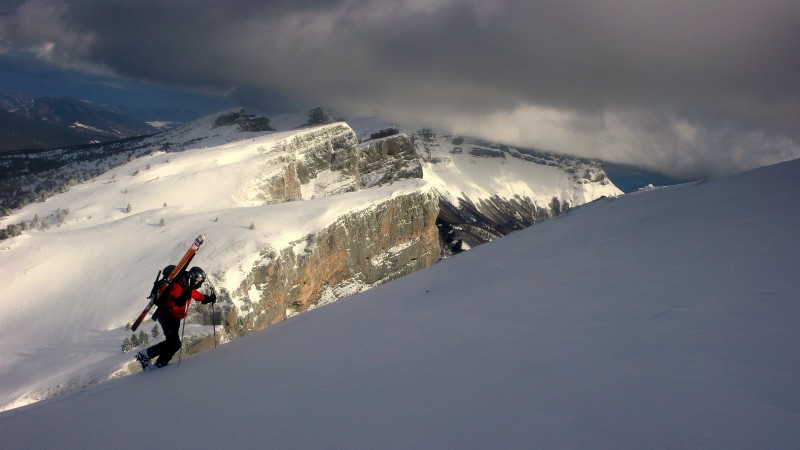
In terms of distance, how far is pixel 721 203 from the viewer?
10414 millimetres

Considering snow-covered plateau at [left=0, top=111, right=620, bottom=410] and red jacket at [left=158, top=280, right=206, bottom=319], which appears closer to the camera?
red jacket at [left=158, top=280, right=206, bottom=319]

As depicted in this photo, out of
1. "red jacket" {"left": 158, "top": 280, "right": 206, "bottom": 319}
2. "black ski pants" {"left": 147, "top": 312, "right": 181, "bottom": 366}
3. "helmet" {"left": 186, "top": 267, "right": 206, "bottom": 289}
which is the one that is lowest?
"black ski pants" {"left": 147, "top": 312, "right": 181, "bottom": 366}

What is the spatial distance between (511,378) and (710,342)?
1940mm

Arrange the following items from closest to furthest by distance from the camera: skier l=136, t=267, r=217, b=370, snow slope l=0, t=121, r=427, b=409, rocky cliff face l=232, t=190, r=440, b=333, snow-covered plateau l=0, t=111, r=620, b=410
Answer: skier l=136, t=267, r=217, b=370, snow slope l=0, t=121, r=427, b=409, snow-covered plateau l=0, t=111, r=620, b=410, rocky cliff face l=232, t=190, r=440, b=333

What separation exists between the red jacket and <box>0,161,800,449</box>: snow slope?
6.25ft

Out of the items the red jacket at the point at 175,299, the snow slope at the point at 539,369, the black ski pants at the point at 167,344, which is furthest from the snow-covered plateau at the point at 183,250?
the snow slope at the point at 539,369

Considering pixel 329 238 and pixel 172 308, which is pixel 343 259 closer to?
pixel 329 238

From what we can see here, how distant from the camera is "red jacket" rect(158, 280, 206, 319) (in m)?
10.2

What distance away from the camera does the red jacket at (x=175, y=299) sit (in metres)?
10.2

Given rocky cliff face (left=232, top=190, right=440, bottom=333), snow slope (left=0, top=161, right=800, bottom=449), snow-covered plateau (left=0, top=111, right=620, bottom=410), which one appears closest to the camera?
snow slope (left=0, top=161, right=800, bottom=449)

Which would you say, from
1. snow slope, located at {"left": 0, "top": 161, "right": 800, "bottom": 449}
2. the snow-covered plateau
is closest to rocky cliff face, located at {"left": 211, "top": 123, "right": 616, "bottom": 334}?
the snow-covered plateau

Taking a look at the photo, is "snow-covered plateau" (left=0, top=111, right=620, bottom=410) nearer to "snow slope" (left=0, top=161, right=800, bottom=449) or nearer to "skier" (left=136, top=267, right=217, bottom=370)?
"skier" (left=136, top=267, right=217, bottom=370)

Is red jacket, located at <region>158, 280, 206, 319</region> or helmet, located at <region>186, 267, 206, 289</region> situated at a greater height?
helmet, located at <region>186, 267, 206, 289</region>

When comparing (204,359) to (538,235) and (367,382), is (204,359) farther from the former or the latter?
(538,235)
